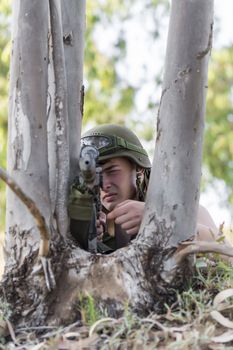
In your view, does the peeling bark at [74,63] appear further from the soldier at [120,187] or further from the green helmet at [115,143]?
the green helmet at [115,143]

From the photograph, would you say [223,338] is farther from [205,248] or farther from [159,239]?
[159,239]

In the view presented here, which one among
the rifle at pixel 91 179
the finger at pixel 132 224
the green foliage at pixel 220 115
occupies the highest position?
the green foliage at pixel 220 115

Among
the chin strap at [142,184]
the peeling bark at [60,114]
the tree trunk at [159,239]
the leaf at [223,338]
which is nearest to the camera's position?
the leaf at [223,338]

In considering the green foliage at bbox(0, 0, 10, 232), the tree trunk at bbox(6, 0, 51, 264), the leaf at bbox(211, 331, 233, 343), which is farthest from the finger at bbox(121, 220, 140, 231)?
the green foliage at bbox(0, 0, 10, 232)

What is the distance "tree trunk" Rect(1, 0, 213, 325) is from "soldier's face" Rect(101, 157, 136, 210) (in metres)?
0.98

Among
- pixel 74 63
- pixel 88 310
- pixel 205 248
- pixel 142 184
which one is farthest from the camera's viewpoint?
pixel 142 184

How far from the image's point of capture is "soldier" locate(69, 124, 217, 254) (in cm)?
387

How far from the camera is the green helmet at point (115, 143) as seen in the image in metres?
4.57

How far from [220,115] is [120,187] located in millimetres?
10238

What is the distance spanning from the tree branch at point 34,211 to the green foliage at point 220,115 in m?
10.3

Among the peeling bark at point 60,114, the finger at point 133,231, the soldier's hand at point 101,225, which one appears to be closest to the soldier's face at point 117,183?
the soldier's hand at point 101,225

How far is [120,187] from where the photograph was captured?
460 cm

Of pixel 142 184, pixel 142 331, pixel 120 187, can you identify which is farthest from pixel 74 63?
pixel 142 331

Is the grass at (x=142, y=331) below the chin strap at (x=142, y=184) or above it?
below
